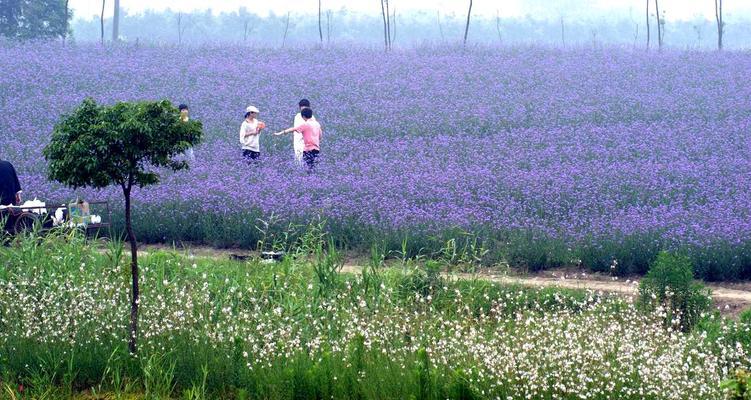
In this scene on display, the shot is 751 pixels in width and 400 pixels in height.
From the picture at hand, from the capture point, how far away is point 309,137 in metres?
16.9

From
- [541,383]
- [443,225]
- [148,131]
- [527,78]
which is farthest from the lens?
[527,78]

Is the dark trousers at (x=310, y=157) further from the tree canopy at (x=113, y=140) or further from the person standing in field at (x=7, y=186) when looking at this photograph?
the tree canopy at (x=113, y=140)

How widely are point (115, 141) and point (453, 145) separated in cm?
1147

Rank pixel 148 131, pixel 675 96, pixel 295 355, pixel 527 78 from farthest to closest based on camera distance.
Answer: pixel 527 78 → pixel 675 96 → pixel 148 131 → pixel 295 355

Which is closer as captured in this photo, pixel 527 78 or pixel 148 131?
pixel 148 131

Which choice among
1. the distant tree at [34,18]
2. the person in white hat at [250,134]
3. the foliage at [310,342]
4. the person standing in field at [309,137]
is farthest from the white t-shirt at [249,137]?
the distant tree at [34,18]

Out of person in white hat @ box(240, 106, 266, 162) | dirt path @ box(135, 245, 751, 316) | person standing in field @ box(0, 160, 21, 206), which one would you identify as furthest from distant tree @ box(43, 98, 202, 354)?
person in white hat @ box(240, 106, 266, 162)

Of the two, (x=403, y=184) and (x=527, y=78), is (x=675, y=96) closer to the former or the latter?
(x=527, y=78)

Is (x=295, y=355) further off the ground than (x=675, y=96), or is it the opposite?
(x=675, y=96)

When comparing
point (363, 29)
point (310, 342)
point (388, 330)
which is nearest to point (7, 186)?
point (310, 342)

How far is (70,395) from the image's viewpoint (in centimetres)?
773

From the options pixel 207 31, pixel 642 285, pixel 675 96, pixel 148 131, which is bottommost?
pixel 642 285

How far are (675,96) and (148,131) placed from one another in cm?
1870

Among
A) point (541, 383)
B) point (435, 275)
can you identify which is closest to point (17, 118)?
point (435, 275)
